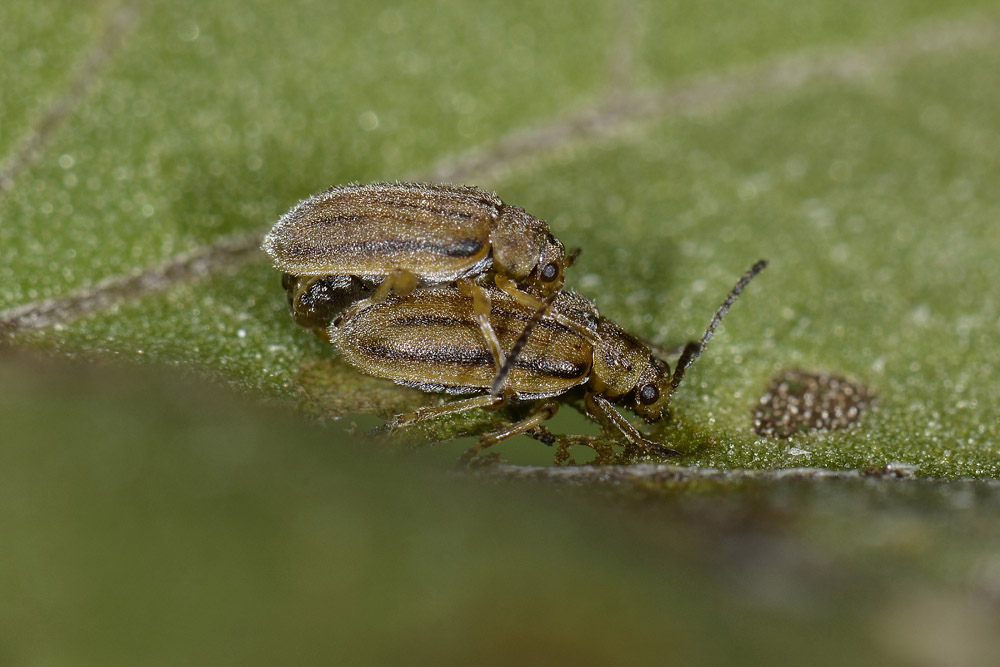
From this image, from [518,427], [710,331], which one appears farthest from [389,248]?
[710,331]

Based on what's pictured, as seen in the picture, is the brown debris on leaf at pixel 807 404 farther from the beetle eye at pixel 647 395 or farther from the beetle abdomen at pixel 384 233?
the beetle abdomen at pixel 384 233

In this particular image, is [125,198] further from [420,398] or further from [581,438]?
[581,438]

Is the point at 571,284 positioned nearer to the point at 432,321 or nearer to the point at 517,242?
the point at 517,242

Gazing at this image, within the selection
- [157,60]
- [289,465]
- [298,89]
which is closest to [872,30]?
[298,89]

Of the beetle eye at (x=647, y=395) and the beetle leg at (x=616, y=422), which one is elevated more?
the beetle eye at (x=647, y=395)

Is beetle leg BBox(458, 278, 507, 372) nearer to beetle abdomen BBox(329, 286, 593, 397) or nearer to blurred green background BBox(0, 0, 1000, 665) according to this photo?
beetle abdomen BBox(329, 286, 593, 397)

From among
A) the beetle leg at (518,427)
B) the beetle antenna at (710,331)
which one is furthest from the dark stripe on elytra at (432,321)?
the beetle antenna at (710,331)

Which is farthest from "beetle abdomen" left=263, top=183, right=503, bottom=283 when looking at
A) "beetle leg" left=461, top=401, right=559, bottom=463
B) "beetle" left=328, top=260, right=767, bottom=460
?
"beetle leg" left=461, top=401, right=559, bottom=463
